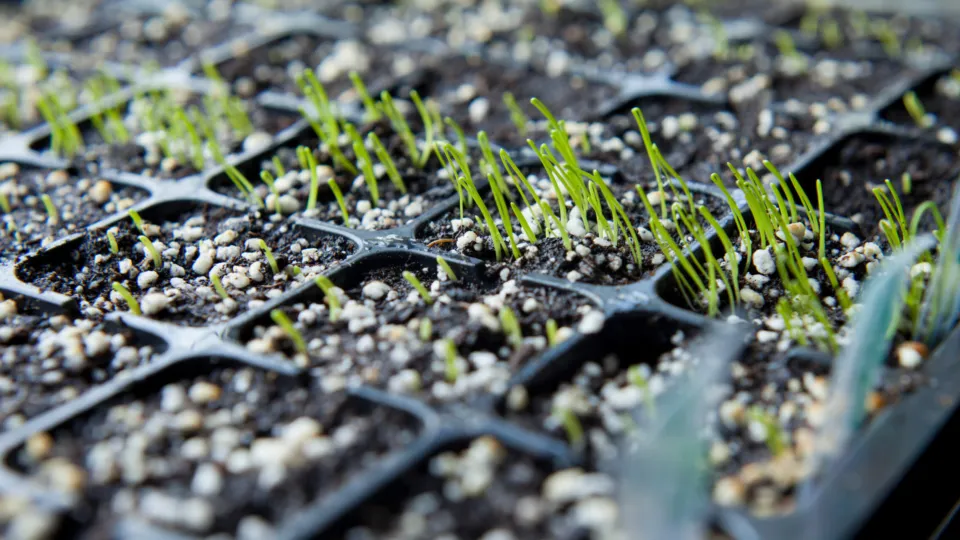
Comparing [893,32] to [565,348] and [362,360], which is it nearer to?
[565,348]

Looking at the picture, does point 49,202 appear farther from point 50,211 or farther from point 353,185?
point 353,185

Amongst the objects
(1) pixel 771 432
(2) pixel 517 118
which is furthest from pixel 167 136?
(1) pixel 771 432

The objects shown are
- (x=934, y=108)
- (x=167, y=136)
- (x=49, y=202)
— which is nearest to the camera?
(x=49, y=202)

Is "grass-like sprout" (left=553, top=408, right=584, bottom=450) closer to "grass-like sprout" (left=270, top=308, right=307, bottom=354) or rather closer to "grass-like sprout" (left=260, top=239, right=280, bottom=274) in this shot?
"grass-like sprout" (left=270, top=308, right=307, bottom=354)

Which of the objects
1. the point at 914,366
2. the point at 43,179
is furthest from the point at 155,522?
the point at 43,179

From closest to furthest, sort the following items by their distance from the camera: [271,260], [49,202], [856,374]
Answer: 1. [856,374]
2. [271,260]
3. [49,202]

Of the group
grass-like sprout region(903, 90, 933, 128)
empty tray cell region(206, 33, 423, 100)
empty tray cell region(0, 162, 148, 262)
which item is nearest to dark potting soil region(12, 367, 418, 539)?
empty tray cell region(0, 162, 148, 262)
